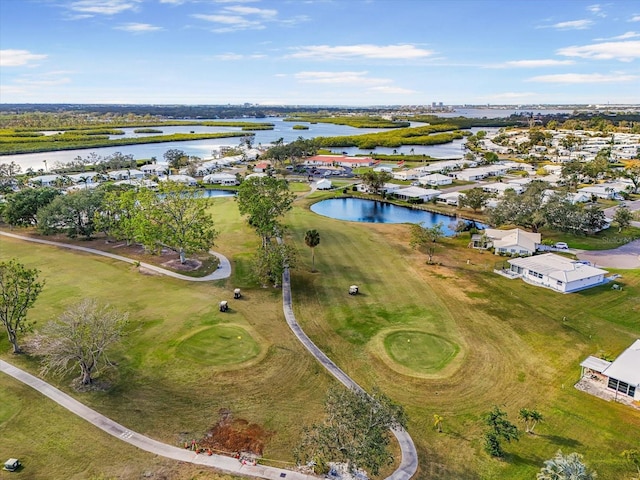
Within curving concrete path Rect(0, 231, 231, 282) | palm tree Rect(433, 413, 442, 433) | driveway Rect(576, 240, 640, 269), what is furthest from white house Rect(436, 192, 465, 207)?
palm tree Rect(433, 413, 442, 433)

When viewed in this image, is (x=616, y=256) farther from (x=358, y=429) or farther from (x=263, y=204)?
(x=358, y=429)

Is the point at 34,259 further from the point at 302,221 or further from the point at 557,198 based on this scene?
the point at 557,198

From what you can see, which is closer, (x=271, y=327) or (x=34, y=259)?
(x=271, y=327)

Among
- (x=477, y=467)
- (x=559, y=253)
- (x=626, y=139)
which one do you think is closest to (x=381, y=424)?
(x=477, y=467)

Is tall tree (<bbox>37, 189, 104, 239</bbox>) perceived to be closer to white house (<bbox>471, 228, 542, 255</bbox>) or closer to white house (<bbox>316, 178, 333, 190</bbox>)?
white house (<bbox>316, 178, 333, 190</bbox>)

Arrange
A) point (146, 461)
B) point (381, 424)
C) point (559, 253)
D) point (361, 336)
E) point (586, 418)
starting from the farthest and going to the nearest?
1. point (559, 253)
2. point (361, 336)
3. point (586, 418)
4. point (146, 461)
5. point (381, 424)

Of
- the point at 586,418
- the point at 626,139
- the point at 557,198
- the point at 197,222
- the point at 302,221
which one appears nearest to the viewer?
the point at 586,418

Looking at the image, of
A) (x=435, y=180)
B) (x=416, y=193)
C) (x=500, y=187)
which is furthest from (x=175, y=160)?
(x=500, y=187)
